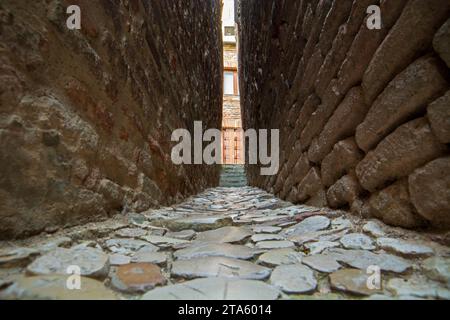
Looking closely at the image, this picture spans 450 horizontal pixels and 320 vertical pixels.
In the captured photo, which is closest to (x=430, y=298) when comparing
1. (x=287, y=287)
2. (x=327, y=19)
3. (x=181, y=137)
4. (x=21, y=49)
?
(x=287, y=287)

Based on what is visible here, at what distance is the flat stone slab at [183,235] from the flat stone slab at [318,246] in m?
0.58

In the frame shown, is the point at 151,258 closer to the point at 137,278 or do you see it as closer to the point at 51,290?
the point at 137,278

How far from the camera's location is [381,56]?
1172mm

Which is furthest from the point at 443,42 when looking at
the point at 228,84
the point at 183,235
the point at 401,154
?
the point at 228,84

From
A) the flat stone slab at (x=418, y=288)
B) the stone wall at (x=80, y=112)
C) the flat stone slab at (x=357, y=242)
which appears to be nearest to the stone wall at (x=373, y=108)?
the flat stone slab at (x=357, y=242)

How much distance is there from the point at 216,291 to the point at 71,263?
463 mm

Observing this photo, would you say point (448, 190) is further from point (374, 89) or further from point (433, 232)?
point (374, 89)

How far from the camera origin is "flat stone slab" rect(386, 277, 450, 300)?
72 cm

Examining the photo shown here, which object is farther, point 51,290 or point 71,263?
point 71,263

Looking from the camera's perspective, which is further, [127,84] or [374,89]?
[127,84]

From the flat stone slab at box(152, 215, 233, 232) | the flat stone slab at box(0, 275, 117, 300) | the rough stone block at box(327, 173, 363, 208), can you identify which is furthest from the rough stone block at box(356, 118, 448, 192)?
the flat stone slab at box(0, 275, 117, 300)

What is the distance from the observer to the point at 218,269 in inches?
36.5
